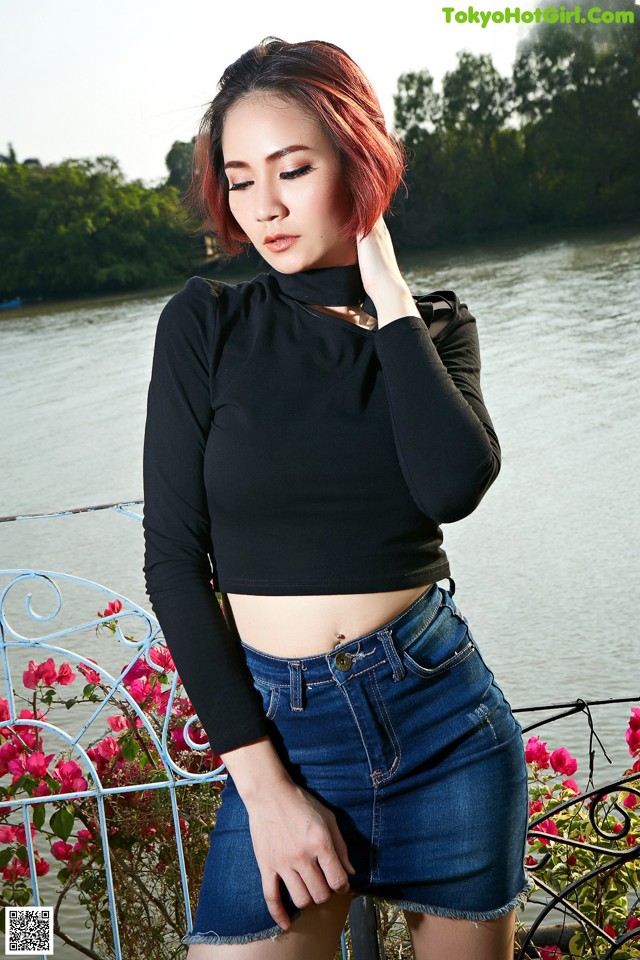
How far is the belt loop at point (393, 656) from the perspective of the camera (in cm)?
94

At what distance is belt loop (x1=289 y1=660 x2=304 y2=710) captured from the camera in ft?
3.07

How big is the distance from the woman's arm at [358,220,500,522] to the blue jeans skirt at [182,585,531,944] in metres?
0.11

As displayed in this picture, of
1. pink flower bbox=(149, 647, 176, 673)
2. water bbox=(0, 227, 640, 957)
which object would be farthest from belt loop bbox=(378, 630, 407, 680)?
water bbox=(0, 227, 640, 957)

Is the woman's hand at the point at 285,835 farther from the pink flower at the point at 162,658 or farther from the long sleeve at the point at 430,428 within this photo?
the pink flower at the point at 162,658

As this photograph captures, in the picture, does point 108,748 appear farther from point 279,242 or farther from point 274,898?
point 279,242

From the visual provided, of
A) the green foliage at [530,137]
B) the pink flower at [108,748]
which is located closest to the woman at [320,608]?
the pink flower at [108,748]

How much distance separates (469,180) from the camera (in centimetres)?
2967

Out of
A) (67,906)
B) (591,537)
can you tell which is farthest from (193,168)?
(591,537)

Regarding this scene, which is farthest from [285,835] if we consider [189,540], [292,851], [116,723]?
[116,723]

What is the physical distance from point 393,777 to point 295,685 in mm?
121

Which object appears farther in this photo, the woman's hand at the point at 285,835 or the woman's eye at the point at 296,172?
the woman's eye at the point at 296,172

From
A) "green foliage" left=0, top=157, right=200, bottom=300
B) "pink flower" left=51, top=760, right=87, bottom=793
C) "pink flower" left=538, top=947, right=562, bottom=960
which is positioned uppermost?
"green foliage" left=0, top=157, right=200, bottom=300

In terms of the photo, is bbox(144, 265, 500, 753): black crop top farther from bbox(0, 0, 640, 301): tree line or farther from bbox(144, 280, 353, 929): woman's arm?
bbox(0, 0, 640, 301): tree line

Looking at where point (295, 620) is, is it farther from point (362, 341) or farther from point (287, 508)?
point (362, 341)
